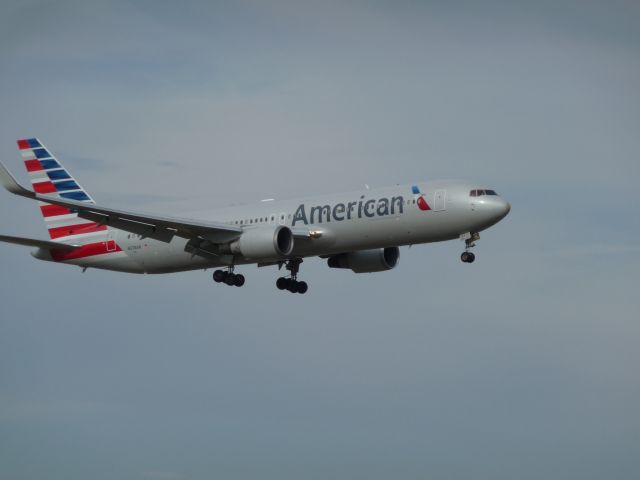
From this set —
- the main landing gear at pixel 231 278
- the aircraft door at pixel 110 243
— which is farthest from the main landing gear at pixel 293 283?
the aircraft door at pixel 110 243

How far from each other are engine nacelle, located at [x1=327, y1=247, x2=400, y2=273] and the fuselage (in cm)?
461

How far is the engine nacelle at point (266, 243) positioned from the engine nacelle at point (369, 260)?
645 centimetres

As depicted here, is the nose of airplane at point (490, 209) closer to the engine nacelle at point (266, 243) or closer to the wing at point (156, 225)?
the engine nacelle at point (266, 243)

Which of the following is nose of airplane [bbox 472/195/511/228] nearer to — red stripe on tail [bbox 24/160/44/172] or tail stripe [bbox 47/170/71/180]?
tail stripe [bbox 47/170/71/180]

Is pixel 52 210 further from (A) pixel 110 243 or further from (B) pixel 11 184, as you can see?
(B) pixel 11 184

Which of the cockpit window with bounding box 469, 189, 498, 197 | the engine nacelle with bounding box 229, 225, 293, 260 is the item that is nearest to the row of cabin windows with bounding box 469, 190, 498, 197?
the cockpit window with bounding box 469, 189, 498, 197

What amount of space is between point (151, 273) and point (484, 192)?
1808 centimetres

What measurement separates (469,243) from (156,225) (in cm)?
1476

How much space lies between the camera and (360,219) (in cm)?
5719

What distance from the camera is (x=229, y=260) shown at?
60.2 m

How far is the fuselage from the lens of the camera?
→ 55750 mm

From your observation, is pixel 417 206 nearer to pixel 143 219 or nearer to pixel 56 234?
pixel 143 219

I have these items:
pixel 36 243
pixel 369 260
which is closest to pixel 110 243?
pixel 36 243

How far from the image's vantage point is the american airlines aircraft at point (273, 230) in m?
55.9
